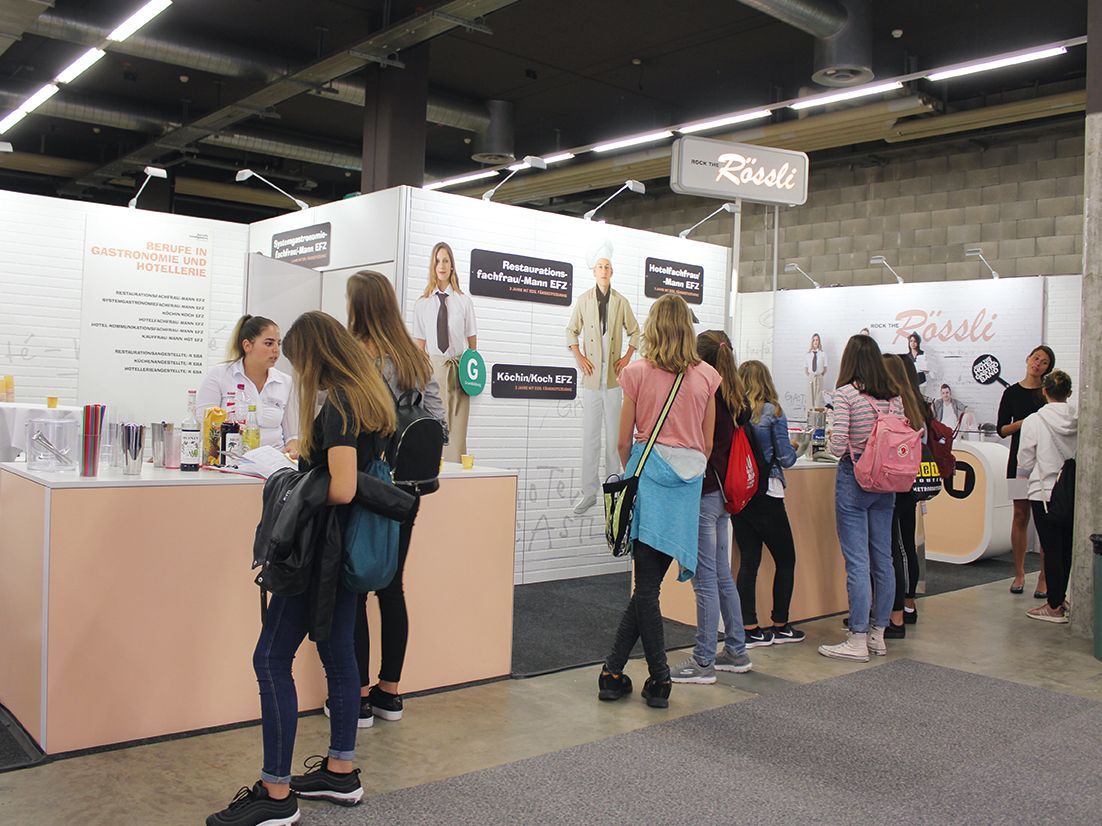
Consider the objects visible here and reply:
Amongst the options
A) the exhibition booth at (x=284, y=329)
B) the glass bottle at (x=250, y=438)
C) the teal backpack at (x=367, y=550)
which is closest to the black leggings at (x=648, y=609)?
the exhibition booth at (x=284, y=329)

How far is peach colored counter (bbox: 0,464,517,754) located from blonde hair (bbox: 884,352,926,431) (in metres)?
2.78

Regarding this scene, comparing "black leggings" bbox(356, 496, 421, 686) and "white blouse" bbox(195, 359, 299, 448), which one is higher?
"white blouse" bbox(195, 359, 299, 448)

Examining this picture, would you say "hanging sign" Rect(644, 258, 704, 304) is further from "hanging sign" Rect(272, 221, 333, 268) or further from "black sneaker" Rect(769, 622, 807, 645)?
"black sneaker" Rect(769, 622, 807, 645)

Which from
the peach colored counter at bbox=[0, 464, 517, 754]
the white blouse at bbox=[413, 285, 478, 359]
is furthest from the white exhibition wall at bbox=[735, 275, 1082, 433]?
the peach colored counter at bbox=[0, 464, 517, 754]

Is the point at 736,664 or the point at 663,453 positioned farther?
the point at 736,664

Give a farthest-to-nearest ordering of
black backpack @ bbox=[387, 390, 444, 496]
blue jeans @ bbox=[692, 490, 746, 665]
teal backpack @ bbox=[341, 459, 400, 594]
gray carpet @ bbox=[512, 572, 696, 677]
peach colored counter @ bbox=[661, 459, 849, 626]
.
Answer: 1. peach colored counter @ bbox=[661, 459, 849, 626]
2. gray carpet @ bbox=[512, 572, 696, 677]
3. blue jeans @ bbox=[692, 490, 746, 665]
4. black backpack @ bbox=[387, 390, 444, 496]
5. teal backpack @ bbox=[341, 459, 400, 594]

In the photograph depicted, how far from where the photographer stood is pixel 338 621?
2453mm

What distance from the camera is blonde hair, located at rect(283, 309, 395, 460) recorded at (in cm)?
237

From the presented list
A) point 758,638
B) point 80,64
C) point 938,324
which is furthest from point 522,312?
point 938,324

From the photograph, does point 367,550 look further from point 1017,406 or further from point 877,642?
point 1017,406

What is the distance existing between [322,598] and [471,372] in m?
3.44

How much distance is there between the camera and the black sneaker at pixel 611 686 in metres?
3.55

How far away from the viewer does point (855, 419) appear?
4.22m

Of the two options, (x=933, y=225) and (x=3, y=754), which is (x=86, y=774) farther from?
(x=933, y=225)
